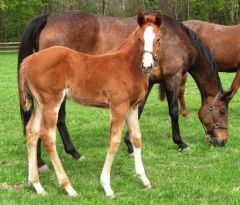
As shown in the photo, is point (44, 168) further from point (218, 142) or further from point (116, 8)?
point (116, 8)

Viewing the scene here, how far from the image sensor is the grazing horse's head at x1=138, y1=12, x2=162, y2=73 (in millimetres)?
→ 4484

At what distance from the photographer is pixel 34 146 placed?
16.7 ft

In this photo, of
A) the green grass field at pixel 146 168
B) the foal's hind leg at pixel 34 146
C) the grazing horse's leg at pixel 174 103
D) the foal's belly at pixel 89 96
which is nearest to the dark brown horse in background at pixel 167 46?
the grazing horse's leg at pixel 174 103

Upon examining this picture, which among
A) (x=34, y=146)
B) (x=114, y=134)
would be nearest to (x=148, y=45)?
(x=114, y=134)

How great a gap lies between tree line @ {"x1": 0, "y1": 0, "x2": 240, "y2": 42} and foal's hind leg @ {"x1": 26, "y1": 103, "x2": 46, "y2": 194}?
31382 millimetres

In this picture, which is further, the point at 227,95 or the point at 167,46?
the point at 227,95

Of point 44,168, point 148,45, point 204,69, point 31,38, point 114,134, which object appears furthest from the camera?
point 204,69

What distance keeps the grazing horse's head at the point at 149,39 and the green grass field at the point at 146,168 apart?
1.47 metres

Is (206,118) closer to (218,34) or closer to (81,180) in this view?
(81,180)

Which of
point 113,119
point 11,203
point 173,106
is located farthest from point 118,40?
point 11,203

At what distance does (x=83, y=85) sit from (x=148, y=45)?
882 mm

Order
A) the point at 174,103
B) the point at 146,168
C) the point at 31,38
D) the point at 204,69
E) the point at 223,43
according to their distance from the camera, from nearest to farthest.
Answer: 1. the point at 146,168
2. the point at 31,38
3. the point at 174,103
4. the point at 204,69
5. the point at 223,43

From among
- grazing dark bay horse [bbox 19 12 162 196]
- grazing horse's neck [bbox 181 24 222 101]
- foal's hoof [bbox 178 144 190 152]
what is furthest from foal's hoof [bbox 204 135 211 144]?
grazing dark bay horse [bbox 19 12 162 196]

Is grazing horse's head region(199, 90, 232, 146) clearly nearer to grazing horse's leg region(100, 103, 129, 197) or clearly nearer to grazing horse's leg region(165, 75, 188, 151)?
grazing horse's leg region(165, 75, 188, 151)
